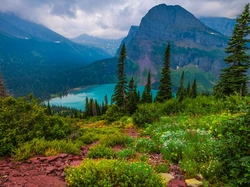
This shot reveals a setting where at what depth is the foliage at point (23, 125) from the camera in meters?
7.42

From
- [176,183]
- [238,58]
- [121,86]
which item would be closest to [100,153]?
[176,183]

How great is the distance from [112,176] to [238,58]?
24706 mm

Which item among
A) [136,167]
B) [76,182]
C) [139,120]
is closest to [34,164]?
[76,182]

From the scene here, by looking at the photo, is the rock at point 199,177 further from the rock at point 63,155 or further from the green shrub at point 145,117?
the green shrub at point 145,117

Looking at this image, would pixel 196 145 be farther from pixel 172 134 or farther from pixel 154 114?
Answer: pixel 154 114

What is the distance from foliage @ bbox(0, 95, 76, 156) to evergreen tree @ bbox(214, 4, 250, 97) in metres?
20.0

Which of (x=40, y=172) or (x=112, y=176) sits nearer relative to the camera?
(x=112, y=176)

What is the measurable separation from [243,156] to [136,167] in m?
2.75

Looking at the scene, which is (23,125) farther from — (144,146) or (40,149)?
(144,146)

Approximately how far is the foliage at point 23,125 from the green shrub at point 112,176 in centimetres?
433

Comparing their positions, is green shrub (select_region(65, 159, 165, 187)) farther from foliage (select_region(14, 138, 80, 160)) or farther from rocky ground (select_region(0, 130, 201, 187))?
foliage (select_region(14, 138, 80, 160))

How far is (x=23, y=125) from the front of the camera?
27.9 ft

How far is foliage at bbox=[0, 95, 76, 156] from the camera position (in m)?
7.42

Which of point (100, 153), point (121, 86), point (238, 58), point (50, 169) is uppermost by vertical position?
point (238, 58)
